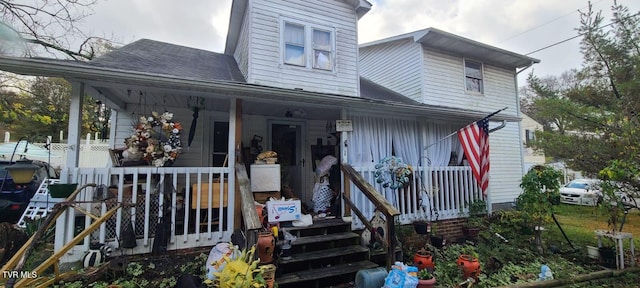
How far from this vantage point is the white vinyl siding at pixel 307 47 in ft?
19.9

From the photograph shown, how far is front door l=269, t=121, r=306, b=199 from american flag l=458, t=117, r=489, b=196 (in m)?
3.84

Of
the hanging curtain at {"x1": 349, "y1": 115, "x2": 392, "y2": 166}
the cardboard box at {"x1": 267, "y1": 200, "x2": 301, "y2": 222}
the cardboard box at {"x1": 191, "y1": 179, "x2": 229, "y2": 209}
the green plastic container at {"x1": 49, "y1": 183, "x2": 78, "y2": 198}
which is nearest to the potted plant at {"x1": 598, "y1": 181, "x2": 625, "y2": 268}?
the hanging curtain at {"x1": 349, "y1": 115, "x2": 392, "y2": 166}

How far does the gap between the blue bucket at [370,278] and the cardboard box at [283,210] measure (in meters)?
1.41

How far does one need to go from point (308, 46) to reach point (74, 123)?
4557 millimetres

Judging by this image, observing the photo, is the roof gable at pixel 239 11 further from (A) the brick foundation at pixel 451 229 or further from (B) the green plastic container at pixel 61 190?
(A) the brick foundation at pixel 451 229

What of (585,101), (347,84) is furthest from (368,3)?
(585,101)

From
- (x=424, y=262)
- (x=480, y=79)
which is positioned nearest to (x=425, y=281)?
(x=424, y=262)

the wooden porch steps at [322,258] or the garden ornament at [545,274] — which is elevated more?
the wooden porch steps at [322,258]

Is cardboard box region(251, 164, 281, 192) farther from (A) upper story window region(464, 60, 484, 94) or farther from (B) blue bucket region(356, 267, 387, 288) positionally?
(A) upper story window region(464, 60, 484, 94)

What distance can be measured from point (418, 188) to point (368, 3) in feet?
15.6

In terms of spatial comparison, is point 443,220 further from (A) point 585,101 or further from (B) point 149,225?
(A) point 585,101

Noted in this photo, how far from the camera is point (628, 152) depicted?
19.3ft

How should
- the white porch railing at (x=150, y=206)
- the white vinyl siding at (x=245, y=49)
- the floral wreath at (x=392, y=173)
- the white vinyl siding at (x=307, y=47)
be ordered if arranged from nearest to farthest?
1. the white porch railing at (x=150, y=206)
2. the floral wreath at (x=392, y=173)
3. the white vinyl siding at (x=307, y=47)
4. the white vinyl siding at (x=245, y=49)

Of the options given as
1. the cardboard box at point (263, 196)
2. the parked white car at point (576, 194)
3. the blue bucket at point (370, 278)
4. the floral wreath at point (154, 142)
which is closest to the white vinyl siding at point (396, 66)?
the cardboard box at point (263, 196)
